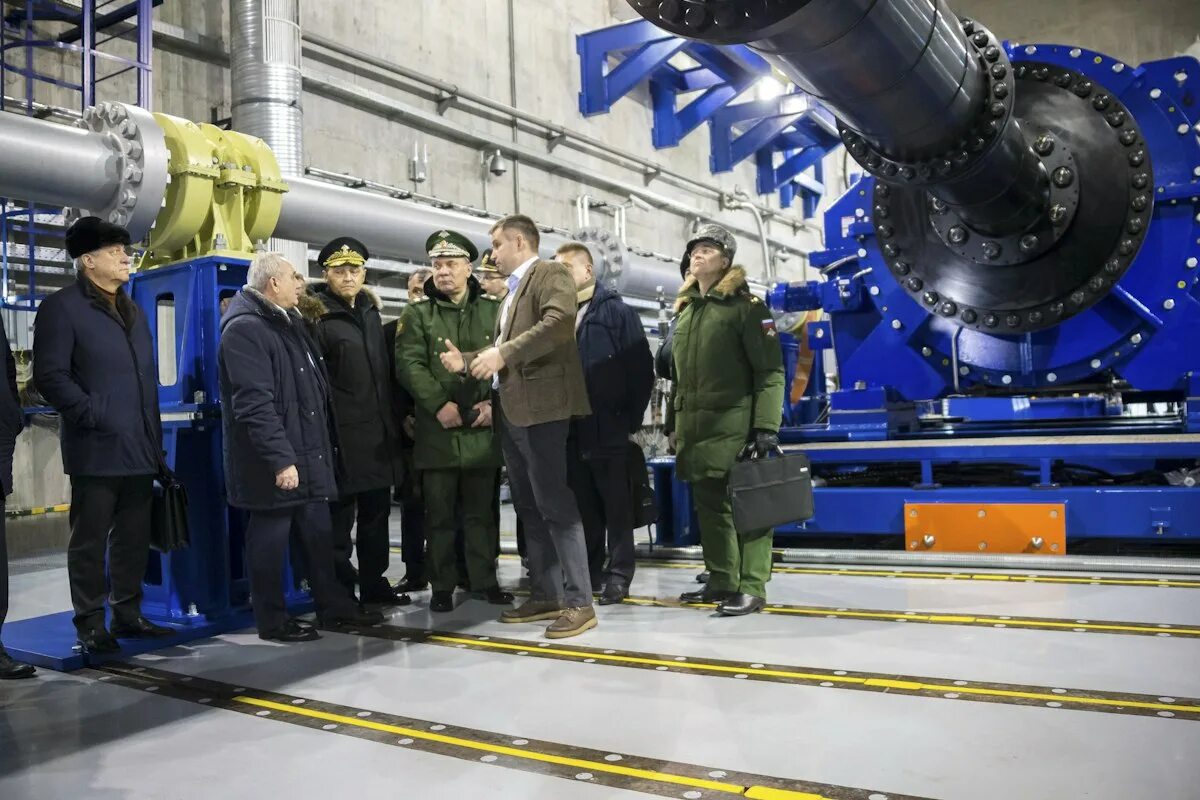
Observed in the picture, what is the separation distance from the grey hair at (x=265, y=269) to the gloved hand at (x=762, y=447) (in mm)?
2158

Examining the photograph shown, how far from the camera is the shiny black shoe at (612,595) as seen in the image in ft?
15.8

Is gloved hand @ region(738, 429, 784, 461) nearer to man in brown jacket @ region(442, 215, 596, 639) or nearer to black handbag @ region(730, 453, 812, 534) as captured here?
black handbag @ region(730, 453, 812, 534)

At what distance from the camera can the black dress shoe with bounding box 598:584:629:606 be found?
4.83 metres

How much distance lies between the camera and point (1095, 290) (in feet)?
16.9

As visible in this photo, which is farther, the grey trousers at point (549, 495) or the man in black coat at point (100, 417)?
the grey trousers at point (549, 495)

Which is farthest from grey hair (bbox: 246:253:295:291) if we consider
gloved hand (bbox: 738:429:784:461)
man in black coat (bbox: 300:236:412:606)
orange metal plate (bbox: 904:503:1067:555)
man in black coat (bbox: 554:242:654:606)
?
orange metal plate (bbox: 904:503:1067:555)

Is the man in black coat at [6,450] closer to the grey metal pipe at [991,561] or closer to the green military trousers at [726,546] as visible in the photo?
the green military trousers at [726,546]

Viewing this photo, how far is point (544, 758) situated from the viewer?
2746 mm

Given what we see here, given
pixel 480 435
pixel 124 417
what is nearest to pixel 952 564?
pixel 480 435

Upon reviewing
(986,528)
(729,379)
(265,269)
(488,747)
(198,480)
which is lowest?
(488,747)

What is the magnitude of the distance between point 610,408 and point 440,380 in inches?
32.9

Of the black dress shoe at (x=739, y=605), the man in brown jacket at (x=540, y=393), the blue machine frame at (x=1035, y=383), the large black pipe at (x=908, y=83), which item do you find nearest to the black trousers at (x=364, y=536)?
the man in brown jacket at (x=540, y=393)

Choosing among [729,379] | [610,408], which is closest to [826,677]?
[729,379]

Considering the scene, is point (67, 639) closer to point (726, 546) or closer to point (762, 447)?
point (726, 546)
